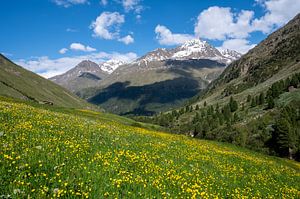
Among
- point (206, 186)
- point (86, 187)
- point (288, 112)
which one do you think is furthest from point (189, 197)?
point (288, 112)

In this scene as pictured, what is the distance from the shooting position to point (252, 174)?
18.6m

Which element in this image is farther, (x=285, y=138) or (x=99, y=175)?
(x=285, y=138)

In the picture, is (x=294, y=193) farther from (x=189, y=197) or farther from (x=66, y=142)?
(x=66, y=142)

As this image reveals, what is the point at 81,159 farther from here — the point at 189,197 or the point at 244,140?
the point at 244,140

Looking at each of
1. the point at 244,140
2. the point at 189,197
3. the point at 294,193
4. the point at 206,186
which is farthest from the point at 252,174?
the point at 244,140

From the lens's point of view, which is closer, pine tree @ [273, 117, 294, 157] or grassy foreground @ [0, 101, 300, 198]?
grassy foreground @ [0, 101, 300, 198]

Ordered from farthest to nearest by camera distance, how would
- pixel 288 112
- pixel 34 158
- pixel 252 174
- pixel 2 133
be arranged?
pixel 288 112
pixel 252 174
pixel 2 133
pixel 34 158

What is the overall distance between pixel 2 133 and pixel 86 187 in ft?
22.0

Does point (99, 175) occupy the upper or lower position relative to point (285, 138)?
upper

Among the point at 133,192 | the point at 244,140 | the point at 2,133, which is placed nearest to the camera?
the point at 133,192

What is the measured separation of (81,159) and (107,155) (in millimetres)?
1982

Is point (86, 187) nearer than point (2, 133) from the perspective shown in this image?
Yes

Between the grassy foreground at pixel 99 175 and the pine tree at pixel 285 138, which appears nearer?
the grassy foreground at pixel 99 175

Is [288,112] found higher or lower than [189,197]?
higher
